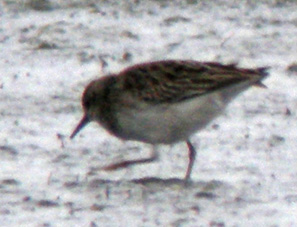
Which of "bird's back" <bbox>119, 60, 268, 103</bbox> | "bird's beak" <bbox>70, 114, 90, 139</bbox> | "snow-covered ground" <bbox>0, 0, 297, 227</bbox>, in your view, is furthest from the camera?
"bird's beak" <bbox>70, 114, 90, 139</bbox>

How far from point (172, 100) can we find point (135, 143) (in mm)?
1194

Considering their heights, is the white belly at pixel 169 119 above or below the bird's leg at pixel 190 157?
above

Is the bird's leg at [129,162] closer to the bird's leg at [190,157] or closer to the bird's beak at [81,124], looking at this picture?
the bird's leg at [190,157]

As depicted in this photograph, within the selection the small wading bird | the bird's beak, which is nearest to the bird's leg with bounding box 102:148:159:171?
the small wading bird

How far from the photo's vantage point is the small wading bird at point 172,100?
30.8ft

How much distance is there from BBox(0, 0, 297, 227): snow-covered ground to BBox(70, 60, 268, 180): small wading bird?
1.05ft

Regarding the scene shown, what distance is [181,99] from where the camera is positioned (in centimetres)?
948

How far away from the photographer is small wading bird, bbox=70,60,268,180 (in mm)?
9398

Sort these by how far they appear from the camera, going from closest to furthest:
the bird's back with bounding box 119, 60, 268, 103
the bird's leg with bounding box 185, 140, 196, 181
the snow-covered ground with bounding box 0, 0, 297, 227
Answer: the snow-covered ground with bounding box 0, 0, 297, 227
the bird's leg with bounding box 185, 140, 196, 181
the bird's back with bounding box 119, 60, 268, 103

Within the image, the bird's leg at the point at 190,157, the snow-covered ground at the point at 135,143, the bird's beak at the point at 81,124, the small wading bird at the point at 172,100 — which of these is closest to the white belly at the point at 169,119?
the small wading bird at the point at 172,100

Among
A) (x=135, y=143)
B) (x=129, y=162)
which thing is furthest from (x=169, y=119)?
(x=135, y=143)

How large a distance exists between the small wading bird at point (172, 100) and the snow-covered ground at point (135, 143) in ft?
1.05

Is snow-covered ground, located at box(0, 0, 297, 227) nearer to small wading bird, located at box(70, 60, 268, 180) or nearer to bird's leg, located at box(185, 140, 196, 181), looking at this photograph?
bird's leg, located at box(185, 140, 196, 181)

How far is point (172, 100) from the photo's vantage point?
31.0 feet
